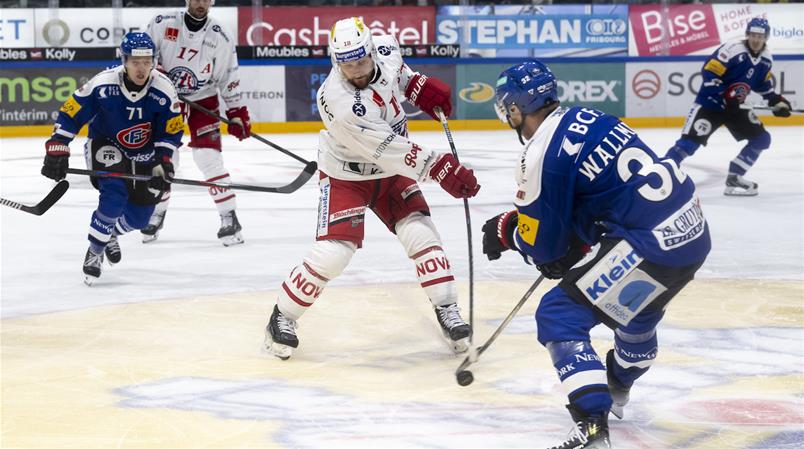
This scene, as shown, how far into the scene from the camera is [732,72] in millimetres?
8062

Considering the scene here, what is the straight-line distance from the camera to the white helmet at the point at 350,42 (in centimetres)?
375

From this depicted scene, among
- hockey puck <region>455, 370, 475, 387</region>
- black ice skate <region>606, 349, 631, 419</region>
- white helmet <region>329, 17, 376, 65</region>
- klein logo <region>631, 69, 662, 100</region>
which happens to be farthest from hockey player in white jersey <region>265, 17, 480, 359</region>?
klein logo <region>631, 69, 662, 100</region>

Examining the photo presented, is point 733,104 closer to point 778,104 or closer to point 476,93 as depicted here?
point 778,104

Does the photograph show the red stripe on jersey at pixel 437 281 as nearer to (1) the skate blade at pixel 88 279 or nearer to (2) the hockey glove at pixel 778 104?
(1) the skate blade at pixel 88 279

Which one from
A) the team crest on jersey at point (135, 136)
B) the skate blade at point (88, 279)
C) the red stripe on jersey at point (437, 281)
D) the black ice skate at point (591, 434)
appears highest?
the team crest on jersey at point (135, 136)

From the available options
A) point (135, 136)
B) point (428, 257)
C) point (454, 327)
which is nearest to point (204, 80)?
point (135, 136)

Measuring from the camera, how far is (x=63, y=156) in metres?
5.03

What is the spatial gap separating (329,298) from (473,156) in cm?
545

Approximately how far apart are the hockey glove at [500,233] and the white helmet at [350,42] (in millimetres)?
873

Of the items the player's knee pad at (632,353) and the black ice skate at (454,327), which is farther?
the black ice skate at (454,327)

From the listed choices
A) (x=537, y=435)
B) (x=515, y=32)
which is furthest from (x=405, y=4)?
(x=537, y=435)

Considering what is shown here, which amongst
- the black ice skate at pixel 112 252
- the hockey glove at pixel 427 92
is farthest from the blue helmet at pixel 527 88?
the black ice skate at pixel 112 252

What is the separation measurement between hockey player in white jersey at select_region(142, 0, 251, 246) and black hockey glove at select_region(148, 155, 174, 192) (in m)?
1.07

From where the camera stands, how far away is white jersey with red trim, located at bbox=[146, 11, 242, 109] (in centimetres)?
627
